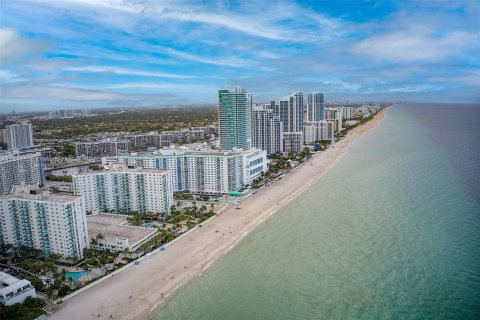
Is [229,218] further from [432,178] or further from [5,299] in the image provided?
[432,178]

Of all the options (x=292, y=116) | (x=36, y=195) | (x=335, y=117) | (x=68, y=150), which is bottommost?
(x=68, y=150)

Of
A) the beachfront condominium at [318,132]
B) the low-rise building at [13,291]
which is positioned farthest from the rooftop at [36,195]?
the beachfront condominium at [318,132]

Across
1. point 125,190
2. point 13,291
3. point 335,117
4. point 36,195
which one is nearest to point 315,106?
point 335,117

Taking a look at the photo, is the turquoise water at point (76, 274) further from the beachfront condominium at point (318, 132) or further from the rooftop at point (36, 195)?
the beachfront condominium at point (318, 132)

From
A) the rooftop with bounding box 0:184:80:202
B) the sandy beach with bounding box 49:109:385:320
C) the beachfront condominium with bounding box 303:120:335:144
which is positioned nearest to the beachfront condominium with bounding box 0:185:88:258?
the rooftop with bounding box 0:184:80:202

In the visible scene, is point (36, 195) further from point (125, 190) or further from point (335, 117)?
point (335, 117)
